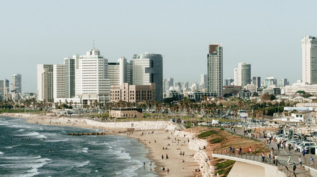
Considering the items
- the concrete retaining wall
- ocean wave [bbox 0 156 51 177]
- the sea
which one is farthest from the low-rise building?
the concrete retaining wall

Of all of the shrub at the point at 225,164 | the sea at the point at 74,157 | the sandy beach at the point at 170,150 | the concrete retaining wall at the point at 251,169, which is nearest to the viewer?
the concrete retaining wall at the point at 251,169

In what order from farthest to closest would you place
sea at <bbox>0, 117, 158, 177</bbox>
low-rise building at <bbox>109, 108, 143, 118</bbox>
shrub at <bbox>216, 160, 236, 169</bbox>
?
low-rise building at <bbox>109, 108, 143, 118</bbox> → sea at <bbox>0, 117, 158, 177</bbox> → shrub at <bbox>216, 160, 236, 169</bbox>

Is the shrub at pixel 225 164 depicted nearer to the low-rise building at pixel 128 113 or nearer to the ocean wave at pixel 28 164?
the ocean wave at pixel 28 164

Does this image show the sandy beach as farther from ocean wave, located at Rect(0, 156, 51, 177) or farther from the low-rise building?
the low-rise building

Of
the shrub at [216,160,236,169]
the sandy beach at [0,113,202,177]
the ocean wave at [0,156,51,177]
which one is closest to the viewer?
the shrub at [216,160,236,169]

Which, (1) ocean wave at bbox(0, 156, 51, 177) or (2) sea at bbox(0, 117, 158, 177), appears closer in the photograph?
(2) sea at bbox(0, 117, 158, 177)

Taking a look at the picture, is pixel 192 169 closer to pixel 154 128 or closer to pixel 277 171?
pixel 277 171

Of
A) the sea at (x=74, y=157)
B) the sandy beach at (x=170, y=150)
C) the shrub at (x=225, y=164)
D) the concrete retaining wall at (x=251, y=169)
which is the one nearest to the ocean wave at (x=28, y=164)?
the sea at (x=74, y=157)

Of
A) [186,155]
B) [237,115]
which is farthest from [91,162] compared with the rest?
[237,115]

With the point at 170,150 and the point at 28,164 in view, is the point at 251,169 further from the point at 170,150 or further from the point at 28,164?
the point at 170,150
